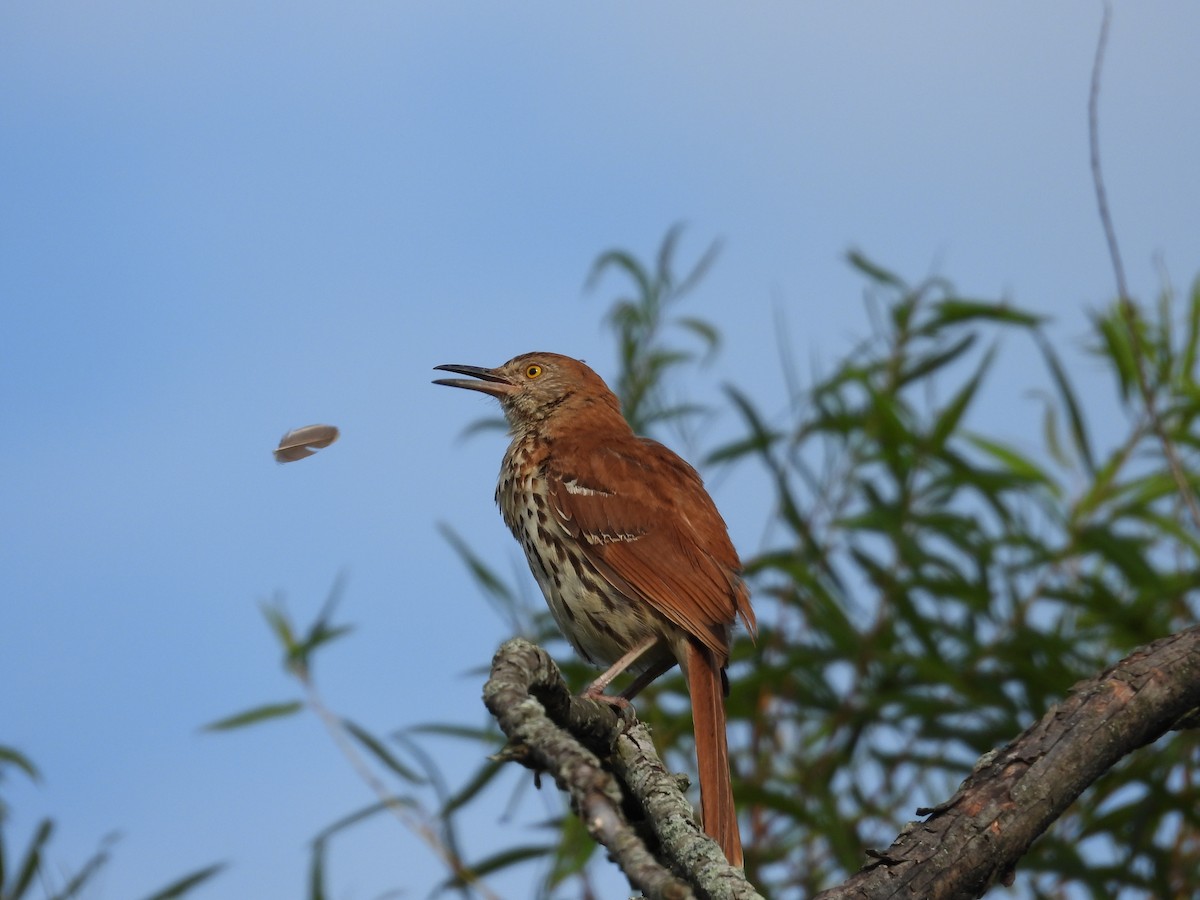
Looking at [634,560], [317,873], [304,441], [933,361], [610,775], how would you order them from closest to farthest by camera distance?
1. [610,775]
2. [304,441]
3. [634,560]
4. [317,873]
5. [933,361]

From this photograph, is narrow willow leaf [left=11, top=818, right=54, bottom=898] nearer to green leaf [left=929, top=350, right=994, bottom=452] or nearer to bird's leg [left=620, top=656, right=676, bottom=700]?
bird's leg [left=620, top=656, right=676, bottom=700]

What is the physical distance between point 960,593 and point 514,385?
2.07 meters

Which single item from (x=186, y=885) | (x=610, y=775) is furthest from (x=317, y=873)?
(x=610, y=775)

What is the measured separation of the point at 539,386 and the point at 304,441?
1.67 metres

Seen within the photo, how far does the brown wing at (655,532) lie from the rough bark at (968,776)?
1060 millimetres

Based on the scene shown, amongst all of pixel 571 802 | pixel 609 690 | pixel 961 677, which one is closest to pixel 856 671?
pixel 961 677

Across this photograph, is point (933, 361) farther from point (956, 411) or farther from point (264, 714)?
point (264, 714)

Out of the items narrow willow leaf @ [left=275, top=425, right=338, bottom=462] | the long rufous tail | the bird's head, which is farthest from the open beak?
the long rufous tail

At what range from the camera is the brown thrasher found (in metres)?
4.57

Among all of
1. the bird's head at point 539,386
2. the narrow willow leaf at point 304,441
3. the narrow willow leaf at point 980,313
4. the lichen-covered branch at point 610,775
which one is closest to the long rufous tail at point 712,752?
the lichen-covered branch at point 610,775

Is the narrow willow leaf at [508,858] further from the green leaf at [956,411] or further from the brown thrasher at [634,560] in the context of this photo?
the green leaf at [956,411]

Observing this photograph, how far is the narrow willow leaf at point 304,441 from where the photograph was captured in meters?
4.43

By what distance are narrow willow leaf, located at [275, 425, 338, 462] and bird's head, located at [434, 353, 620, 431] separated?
1351 mm

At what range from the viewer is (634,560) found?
4.75 m
